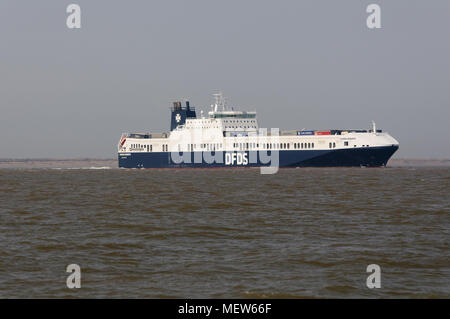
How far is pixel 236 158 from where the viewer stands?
87125 millimetres

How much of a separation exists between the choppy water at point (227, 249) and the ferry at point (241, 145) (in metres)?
50.2

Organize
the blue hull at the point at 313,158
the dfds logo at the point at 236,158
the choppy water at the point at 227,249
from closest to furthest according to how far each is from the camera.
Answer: the choppy water at the point at 227,249 → the blue hull at the point at 313,158 → the dfds logo at the point at 236,158

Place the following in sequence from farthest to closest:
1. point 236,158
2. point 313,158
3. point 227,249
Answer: point 236,158 → point 313,158 → point 227,249

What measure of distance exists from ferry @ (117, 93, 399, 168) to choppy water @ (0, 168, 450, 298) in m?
50.2

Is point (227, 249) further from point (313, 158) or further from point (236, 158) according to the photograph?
point (236, 158)

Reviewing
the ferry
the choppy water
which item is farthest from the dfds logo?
the choppy water

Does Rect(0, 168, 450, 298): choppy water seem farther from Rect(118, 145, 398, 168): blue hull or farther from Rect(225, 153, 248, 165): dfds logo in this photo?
Rect(225, 153, 248, 165): dfds logo

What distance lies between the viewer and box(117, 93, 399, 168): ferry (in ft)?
265

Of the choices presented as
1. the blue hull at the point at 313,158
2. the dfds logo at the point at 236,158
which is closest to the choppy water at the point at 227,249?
the blue hull at the point at 313,158

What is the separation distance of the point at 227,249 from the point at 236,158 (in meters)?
69.8

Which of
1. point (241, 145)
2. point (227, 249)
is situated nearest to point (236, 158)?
point (241, 145)

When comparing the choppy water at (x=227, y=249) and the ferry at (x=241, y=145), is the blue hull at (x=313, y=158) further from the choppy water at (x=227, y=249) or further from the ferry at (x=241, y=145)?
the choppy water at (x=227, y=249)

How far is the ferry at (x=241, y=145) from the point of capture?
8062cm
